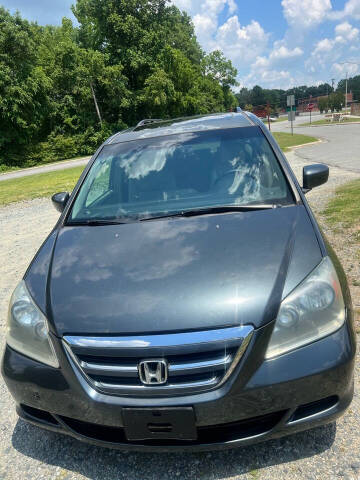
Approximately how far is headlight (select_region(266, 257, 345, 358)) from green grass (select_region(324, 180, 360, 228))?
3966 mm

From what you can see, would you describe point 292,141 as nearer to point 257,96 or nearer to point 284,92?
point 257,96

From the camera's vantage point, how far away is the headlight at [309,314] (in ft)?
5.49

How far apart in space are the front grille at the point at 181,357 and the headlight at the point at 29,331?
0.34 metres

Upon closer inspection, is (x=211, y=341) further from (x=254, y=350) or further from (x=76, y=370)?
(x=76, y=370)

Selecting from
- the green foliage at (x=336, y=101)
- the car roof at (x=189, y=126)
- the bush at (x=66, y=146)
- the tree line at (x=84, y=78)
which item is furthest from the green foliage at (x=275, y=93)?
the car roof at (x=189, y=126)

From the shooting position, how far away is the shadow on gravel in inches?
74.4

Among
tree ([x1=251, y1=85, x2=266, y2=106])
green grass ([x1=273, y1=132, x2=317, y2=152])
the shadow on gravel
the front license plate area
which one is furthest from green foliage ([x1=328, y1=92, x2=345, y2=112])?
the front license plate area

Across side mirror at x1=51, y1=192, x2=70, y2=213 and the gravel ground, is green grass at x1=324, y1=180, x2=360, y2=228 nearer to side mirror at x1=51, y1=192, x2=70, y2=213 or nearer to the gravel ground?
the gravel ground

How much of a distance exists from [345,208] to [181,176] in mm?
4653

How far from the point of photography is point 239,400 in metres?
1.61

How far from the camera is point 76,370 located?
1.72 metres

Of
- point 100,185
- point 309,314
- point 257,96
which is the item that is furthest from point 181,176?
point 257,96

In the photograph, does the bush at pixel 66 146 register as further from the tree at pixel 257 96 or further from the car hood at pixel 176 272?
the tree at pixel 257 96

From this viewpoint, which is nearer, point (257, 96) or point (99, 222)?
point (99, 222)
